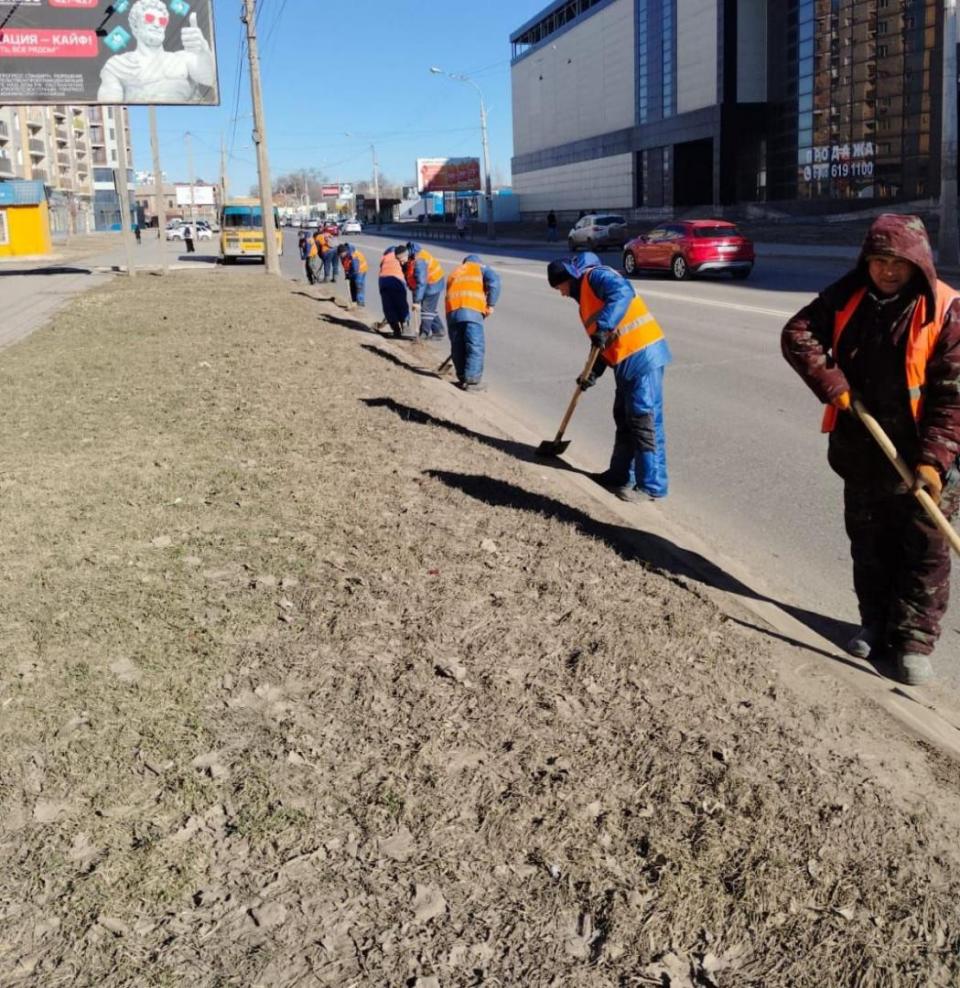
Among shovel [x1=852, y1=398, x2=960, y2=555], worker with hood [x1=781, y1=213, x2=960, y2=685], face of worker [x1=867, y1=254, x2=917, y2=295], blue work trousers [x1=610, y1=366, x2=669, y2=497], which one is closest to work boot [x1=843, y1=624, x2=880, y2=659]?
worker with hood [x1=781, y1=213, x2=960, y2=685]

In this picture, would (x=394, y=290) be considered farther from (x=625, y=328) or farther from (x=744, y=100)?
(x=744, y=100)

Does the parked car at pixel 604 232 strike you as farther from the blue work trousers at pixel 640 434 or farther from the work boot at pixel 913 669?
the work boot at pixel 913 669

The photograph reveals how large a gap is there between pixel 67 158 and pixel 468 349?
389 ft

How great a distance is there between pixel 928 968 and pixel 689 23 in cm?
5447

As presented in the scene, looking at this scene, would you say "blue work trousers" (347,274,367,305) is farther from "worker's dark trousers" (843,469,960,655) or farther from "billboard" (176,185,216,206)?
"billboard" (176,185,216,206)

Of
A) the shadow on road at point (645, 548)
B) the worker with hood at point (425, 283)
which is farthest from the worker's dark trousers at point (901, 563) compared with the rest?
the worker with hood at point (425, 283)

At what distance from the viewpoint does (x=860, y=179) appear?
3938 cm

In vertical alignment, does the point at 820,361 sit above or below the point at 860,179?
below

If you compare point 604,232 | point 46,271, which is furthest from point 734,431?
point 604,232

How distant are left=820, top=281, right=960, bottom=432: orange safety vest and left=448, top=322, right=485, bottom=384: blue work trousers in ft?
21.1

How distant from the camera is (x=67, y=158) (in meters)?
114

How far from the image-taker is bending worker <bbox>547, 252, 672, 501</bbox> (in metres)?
5.97

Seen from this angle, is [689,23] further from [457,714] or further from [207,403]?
[457,714]

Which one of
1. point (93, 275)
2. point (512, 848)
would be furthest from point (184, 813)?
point (93, 275)
